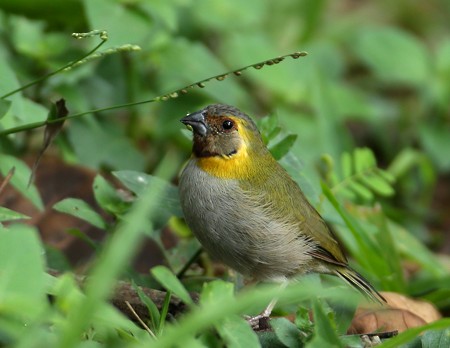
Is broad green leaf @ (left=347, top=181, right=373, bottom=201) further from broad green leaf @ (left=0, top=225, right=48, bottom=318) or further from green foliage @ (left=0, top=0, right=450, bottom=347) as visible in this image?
broad green leaf @ (left=0, top=225, right=48, bottom=318)

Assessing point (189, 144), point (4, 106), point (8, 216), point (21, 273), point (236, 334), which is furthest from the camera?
point (189, 144)

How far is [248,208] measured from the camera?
3.71m

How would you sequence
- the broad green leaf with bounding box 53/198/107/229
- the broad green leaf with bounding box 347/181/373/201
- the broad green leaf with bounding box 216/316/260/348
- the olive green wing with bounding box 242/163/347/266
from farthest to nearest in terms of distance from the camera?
the broad green leaf with bounding box 347/181/373/201, the olive green wing with bounding box 242/163/347/266, the broad green leaf with bounding box 53/198/107/229, the broad green leaf with bounding box 216/316/260/348

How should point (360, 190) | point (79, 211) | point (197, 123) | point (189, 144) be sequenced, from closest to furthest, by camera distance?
1. point (79, 211)
2. point (197, 123)
3. point (360, 190)
4. point (189, 144)

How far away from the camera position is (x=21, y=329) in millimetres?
2439

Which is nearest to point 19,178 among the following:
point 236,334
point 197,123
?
point 197,123

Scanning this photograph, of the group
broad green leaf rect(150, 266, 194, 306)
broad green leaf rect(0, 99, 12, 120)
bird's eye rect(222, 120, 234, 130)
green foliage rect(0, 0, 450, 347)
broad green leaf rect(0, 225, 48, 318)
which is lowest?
green foliage rect(0, 0, 450, 347)

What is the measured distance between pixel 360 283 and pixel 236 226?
2.05ft

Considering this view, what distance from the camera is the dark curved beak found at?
3.82m

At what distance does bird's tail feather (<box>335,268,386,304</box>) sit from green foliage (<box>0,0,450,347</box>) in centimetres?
22

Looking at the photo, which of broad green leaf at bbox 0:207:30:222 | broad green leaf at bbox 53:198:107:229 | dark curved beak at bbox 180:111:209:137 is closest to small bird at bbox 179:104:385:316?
dark curved beak at bbox 180:111:209:137

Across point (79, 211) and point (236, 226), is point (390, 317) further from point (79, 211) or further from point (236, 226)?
point (79, 211)

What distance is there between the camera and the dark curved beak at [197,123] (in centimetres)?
382

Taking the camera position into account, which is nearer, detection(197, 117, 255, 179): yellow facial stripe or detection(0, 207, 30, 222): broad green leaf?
detection(0, 207, 30, 222): broad green leaf
